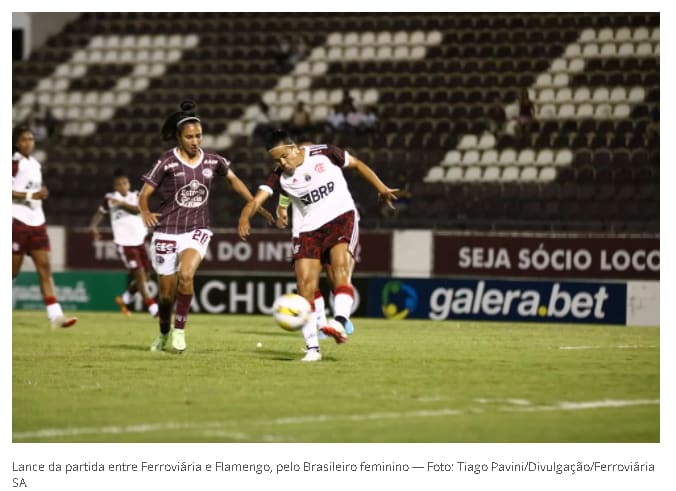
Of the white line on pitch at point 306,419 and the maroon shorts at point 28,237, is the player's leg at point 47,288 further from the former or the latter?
the white line on pitch at point 306,419

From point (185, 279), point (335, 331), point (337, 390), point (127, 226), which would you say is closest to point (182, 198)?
point (185, 279)

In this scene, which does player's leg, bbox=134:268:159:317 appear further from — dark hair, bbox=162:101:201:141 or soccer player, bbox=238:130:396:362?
soccer player, bbox=238:130:396:362

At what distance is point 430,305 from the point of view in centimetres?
2406

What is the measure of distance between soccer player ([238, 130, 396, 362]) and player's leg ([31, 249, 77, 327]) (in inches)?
197

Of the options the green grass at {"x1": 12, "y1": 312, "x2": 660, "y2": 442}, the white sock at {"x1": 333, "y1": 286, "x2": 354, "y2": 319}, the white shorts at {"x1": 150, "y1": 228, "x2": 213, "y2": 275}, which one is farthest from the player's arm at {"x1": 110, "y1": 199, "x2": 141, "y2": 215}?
the white sock at {"x1": 333, "y1": 286, "x2": 354, "y2": 319}

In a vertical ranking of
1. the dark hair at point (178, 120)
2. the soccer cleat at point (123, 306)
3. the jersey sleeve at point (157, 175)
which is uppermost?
the dark hair at point (178, 120)

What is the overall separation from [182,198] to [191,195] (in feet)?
0.33

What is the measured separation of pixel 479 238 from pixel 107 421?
16.2 metres

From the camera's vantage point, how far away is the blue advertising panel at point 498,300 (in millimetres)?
23266

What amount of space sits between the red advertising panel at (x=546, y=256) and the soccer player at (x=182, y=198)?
1134 centimetres

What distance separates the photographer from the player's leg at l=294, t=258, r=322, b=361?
1373 cm

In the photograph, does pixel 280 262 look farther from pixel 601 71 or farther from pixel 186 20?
pixel 186 20

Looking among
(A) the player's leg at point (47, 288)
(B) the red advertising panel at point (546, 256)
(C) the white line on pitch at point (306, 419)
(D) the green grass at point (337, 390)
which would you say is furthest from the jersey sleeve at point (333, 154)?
(B) the red advertising panel at point (546, 256)
